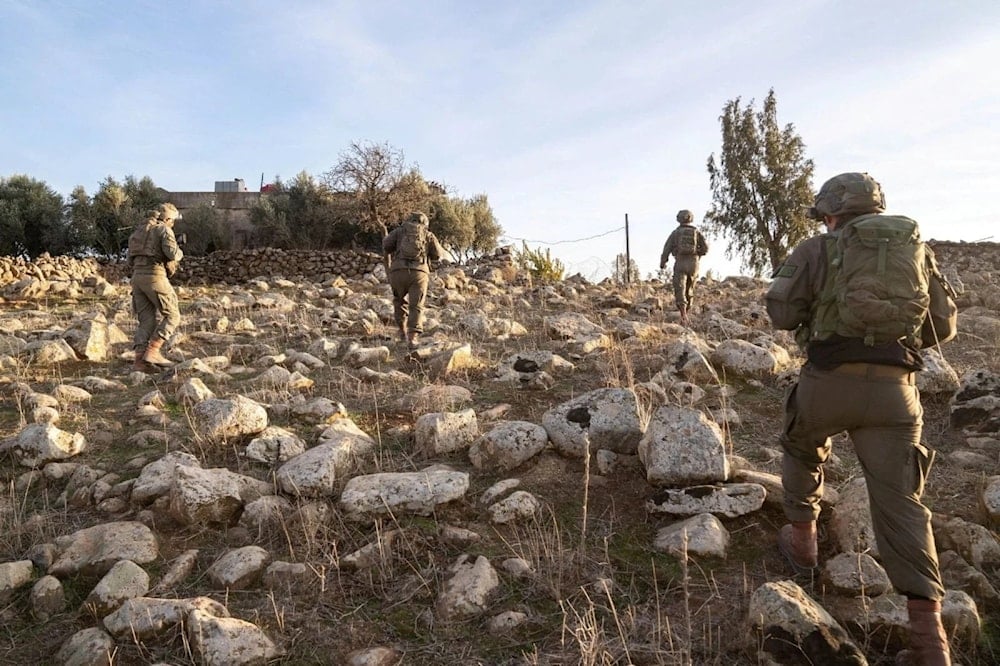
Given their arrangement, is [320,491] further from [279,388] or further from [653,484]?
[279,388]

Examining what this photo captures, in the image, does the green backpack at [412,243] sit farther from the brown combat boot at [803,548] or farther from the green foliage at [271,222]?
the green foliage at [271,222]

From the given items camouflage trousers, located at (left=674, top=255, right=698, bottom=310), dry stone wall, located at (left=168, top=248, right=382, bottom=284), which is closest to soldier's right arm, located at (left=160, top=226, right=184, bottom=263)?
camouflage trousers, located at (left=674, top=255, right=698, bottom=310)

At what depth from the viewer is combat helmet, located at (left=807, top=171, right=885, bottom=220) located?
7.88 ft

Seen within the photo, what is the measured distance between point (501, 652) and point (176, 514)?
180 centimetres

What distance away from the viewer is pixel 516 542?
290 cm

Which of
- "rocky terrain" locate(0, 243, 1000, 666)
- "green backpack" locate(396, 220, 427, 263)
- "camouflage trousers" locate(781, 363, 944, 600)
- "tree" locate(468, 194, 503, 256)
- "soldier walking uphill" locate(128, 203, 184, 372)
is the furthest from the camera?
"tree" locate(468, 194, 503, 256)

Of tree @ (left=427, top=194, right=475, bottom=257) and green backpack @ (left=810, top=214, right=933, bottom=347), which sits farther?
tree @ (left=427, top=194, right=475, bottom=257)

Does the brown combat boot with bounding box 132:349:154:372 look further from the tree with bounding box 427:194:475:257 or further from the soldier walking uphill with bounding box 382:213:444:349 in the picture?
the tree with bounding box 427:194:475:257

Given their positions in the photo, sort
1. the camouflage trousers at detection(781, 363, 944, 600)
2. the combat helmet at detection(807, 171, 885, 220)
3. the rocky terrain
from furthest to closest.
Answer: the combat helmet at detection(807, 171, 885, 220)
the rocky terrain
the camouflage trousers at detection(781, 363, 944, 600)

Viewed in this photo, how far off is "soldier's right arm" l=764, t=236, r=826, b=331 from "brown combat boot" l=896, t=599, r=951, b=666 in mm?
1065

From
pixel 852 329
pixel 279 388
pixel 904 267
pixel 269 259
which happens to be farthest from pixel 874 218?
pixel 269 259

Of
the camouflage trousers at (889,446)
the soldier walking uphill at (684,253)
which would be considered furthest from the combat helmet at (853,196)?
the soldier walking uphill at (684,253)

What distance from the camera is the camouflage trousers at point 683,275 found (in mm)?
8570

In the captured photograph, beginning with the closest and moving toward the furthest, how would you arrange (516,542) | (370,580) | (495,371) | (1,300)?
(370,580) < (516,542) < (495,371) < (1,300)
